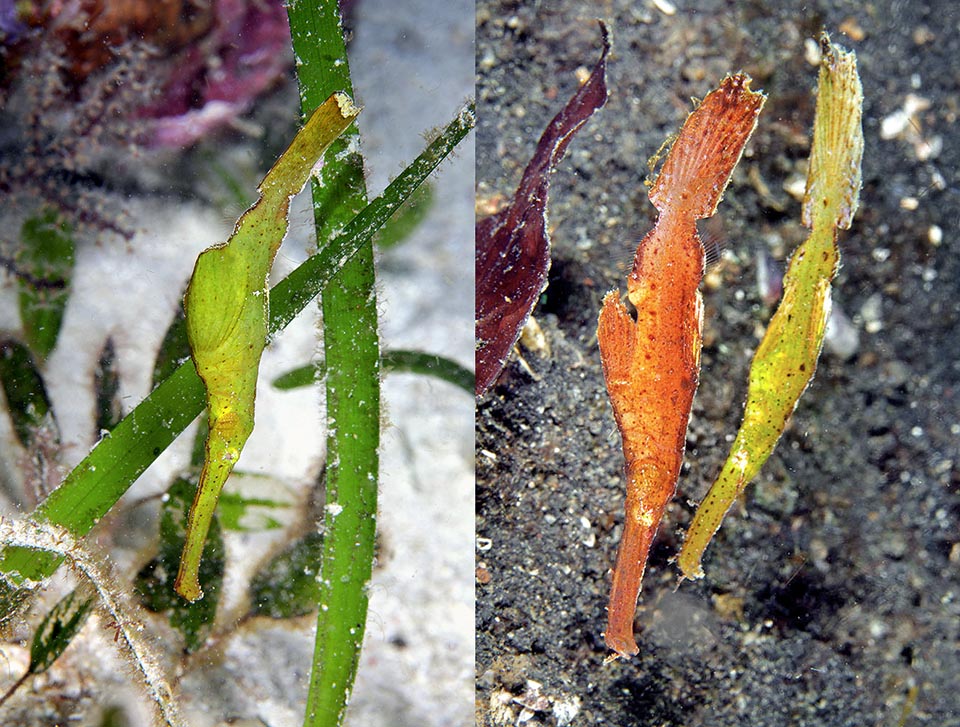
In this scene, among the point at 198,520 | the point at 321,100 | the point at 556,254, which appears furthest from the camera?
the point at 556,254

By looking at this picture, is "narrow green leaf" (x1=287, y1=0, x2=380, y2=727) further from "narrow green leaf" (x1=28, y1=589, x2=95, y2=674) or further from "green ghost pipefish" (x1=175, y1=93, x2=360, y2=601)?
"narrow green leaf" (x1=28, y1=589, x2=95, y2=674)

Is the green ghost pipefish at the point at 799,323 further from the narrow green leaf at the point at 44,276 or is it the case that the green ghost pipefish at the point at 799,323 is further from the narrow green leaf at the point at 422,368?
the narrow green leaf at the point at 44,276

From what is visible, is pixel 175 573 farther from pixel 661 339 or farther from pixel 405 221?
pixel 661 339

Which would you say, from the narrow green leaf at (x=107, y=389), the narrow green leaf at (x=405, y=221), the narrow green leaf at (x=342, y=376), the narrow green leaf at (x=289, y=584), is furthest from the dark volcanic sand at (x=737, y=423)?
the narrow green leaf at (x=107, y=389)

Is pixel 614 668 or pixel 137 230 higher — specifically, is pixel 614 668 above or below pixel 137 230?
below

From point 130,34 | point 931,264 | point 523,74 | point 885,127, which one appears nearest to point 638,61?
point 523,74

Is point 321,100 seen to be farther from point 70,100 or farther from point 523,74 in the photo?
point 70,100
